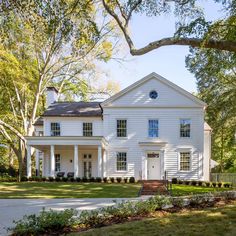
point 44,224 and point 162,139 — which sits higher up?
point 162,139

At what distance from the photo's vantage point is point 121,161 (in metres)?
27.4

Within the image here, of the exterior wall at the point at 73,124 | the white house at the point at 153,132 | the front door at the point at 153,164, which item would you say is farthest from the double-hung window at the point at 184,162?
the exterior wall at the point at 73,124

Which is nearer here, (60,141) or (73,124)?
(60,141)

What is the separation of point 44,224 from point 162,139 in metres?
20.6

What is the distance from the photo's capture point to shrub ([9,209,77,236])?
285 inches

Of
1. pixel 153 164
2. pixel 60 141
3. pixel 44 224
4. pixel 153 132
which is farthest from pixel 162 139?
pixel 44 224

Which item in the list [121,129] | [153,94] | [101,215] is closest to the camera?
[101,215]

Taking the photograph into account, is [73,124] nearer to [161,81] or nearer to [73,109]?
[73,109]

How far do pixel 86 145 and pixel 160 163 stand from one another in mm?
6414

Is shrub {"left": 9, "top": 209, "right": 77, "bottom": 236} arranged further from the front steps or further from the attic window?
the attic window

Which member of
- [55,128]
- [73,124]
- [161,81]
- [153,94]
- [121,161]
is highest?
[161,81]

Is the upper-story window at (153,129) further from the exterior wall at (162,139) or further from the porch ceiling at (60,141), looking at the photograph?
the porch ceiling at (60,141)

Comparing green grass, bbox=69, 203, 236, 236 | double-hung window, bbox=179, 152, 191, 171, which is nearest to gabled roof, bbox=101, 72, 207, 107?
double-hung window, bbox=179, 152, 191, 171

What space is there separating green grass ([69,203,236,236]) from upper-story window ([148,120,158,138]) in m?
18.8
